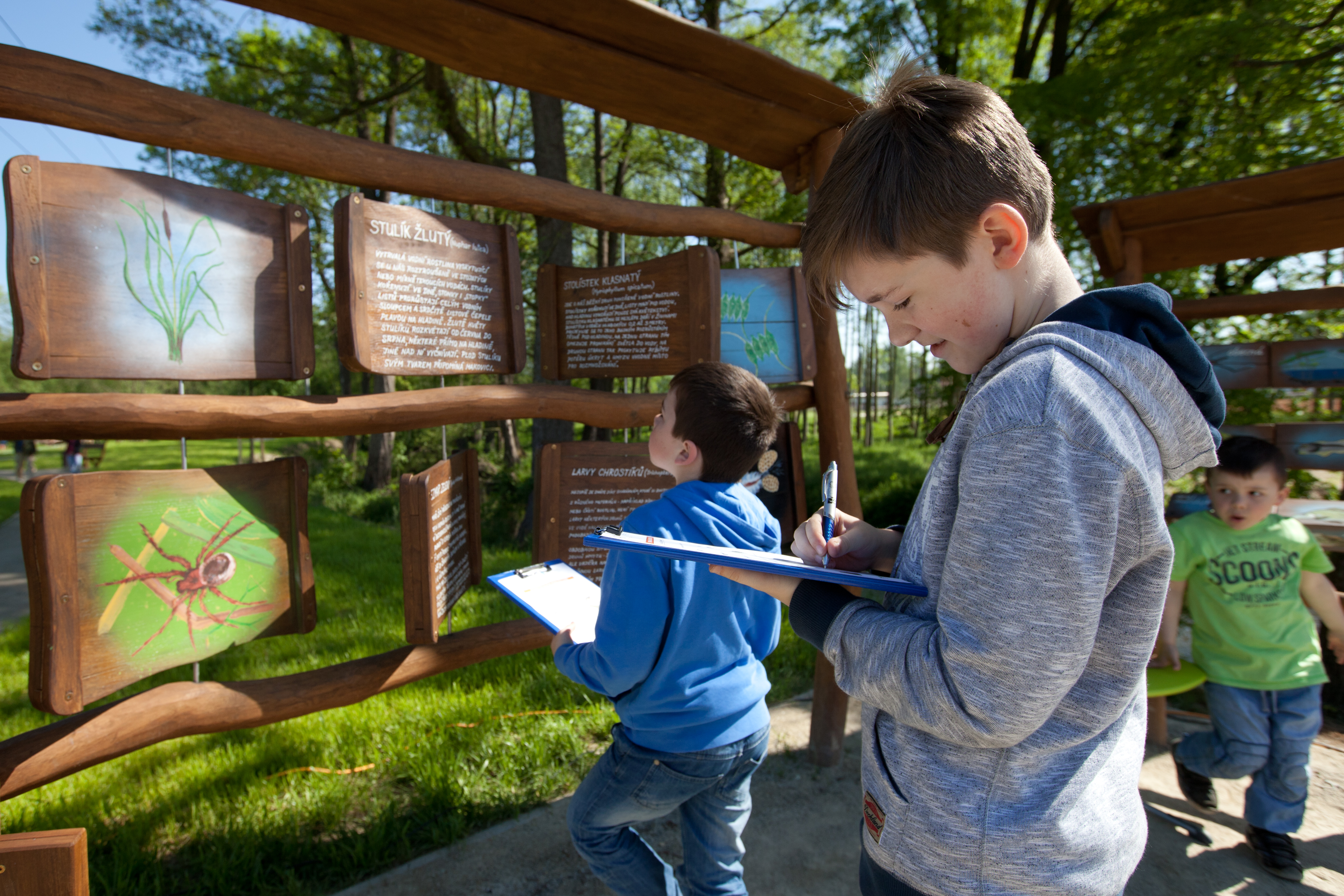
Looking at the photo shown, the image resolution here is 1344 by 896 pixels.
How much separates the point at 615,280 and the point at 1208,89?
7.65 meters

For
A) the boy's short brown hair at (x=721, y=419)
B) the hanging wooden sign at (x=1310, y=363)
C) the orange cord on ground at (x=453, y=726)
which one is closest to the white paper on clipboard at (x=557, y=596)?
the boy's short brown hair at (x=721, y=419)

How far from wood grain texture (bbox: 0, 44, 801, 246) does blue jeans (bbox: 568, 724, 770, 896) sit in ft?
5.58

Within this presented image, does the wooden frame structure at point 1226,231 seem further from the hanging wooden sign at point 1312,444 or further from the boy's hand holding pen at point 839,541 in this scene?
the boy's hand holding pen at point 839,541

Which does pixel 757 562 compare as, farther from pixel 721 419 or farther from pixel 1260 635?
pixel 1260 635

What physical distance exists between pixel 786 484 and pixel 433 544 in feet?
5.11

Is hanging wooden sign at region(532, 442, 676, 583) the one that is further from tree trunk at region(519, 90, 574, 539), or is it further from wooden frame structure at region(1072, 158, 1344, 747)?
tree trunk at region(519, 90, 574, 539)

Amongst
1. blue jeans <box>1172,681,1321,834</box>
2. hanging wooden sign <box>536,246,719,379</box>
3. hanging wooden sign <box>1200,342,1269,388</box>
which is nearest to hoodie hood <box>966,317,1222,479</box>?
hanging wooden sign <box>536,246,719,379</box>

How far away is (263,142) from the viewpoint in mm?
1930

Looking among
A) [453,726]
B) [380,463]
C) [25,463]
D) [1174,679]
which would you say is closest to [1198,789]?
[1174,679]

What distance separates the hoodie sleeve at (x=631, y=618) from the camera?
1.58 meters

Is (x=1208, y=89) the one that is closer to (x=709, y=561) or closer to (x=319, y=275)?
(x=709, y=561)

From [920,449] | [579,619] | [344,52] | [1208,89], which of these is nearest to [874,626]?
[579,619]

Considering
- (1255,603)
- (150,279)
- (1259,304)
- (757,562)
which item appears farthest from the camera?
(1259,304)

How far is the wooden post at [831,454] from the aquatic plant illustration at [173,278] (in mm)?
2216
